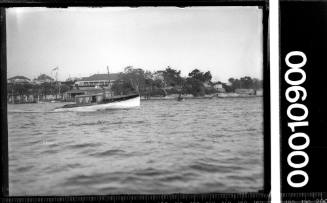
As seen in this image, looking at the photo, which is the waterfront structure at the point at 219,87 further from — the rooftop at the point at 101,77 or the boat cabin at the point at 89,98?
the boat cabin at the point at 89,98

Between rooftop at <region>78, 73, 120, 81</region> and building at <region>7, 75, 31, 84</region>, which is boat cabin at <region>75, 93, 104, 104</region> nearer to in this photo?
rooftop at <region>78, 73, 120, 81</region>

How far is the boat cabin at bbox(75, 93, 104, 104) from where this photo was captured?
2.75 metres

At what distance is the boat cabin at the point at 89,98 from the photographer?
9.03ft

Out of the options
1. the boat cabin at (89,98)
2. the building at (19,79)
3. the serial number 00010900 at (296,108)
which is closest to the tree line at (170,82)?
the boat cabin at (89,98)

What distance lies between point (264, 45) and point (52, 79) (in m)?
1.69

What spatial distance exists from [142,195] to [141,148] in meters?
0.37

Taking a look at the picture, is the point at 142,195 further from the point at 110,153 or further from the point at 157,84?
the point at 157,84

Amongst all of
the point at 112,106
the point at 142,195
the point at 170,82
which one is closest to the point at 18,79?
the point at 112,106

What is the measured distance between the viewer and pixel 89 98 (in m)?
2.75

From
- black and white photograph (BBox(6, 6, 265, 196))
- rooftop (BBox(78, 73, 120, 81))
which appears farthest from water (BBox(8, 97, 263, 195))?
rooftop (BBox(78, 73, 120, 81))

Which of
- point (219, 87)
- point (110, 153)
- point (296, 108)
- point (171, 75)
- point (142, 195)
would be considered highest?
point (171, 75)

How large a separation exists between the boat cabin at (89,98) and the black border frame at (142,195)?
573 millimetres

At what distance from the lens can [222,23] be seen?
271 centimetres

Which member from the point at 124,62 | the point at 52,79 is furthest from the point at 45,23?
the point at 124,62
